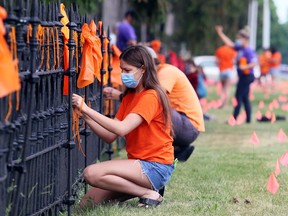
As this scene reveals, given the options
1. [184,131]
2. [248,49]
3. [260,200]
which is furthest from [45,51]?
[248,49]

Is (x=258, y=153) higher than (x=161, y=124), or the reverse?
(x=161, y=124)

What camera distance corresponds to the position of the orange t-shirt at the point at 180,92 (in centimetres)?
1007

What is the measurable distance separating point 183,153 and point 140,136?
12.0 feet

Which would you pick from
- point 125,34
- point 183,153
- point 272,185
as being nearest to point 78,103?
point 272,185

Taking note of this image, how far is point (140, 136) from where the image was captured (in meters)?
7.77

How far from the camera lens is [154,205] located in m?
7.99

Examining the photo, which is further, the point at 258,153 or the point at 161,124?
the point at 258,153

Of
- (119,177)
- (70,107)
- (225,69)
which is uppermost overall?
(70,107)

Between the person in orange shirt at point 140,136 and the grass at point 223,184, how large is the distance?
221mm

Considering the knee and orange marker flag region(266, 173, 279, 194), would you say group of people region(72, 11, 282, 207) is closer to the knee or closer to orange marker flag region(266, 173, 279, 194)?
the knee

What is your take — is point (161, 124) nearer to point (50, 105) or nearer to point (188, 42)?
point (50, 105)

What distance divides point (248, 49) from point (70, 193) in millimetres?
12552

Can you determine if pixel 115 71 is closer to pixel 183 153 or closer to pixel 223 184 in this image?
pixel 183 153

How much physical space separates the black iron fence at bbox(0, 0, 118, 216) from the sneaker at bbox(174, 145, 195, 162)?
292 centimetres
